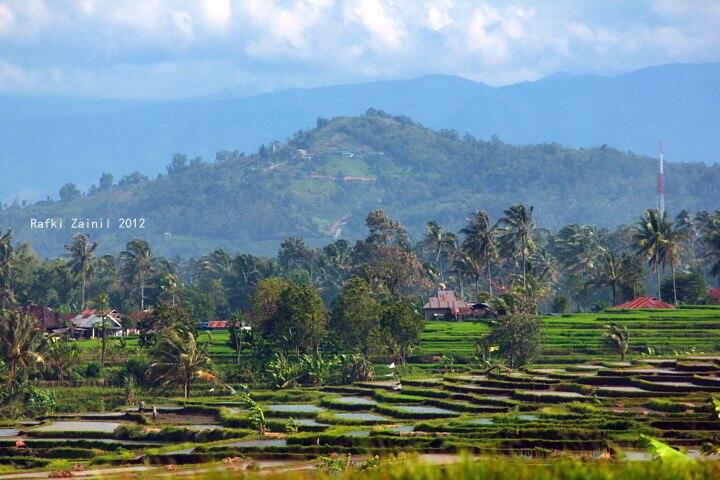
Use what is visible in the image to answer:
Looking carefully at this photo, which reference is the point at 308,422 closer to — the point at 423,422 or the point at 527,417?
the point at 423,422

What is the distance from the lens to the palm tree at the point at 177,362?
68.0 metres

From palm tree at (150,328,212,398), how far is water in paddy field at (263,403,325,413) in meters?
8.68

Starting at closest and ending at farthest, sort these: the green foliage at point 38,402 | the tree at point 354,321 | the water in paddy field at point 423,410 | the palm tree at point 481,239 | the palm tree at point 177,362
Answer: the water in paddy field at point 423,410
the green foliage at point 38,402
the palm tree at point 177,362
the tree at point 354,321
the palm tree at point 481,239

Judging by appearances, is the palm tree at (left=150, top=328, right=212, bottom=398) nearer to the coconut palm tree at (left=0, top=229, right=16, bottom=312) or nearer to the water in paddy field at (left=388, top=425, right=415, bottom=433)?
the water in paddy field at (left=388, top=425, right=415, bottom=433)

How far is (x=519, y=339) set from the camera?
77.1 metres

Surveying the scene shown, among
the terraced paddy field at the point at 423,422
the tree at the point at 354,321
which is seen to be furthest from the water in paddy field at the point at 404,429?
the tree at the point at 354,321

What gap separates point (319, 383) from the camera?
74.2m

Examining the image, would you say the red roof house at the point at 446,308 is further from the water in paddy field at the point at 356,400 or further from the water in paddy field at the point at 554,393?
the water in paddy field at the point at 554,393

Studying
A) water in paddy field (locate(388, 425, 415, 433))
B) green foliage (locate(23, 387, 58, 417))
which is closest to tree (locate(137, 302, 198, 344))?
green foliage (locate(23, 387, 58, 417))

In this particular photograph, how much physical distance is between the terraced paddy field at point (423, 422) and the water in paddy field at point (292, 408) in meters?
0.06

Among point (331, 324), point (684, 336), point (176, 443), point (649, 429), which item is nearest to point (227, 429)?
point (176, 443)

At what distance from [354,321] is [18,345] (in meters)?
19.7

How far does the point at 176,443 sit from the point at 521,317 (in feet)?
106

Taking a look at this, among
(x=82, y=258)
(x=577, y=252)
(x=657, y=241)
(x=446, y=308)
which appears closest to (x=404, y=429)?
(x=657, y=241)
